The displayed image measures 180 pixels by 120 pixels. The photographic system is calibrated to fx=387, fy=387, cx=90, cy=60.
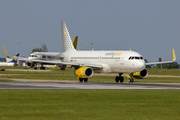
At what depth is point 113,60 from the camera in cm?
5619

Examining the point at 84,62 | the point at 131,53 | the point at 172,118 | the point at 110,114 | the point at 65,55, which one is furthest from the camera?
the point at 65,55

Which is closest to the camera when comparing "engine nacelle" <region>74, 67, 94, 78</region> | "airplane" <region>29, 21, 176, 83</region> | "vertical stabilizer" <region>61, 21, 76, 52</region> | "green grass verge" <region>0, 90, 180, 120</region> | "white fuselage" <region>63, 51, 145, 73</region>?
"green grass verge" <region>0, 90, 180, 120</region>

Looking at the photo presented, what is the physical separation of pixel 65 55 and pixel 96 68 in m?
10.2

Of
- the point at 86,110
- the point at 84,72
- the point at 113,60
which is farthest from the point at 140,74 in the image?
the point at 86,110

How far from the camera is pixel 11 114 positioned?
Result: 19453 mm

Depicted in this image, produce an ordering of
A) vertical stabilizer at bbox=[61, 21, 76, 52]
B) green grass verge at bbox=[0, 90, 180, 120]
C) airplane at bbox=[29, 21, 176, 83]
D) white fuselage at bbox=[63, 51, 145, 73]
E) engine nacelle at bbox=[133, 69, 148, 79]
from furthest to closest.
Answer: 1. vertical stabilizer at bbox=[61, 21, 76, 52]
2. engine nacelle at bbox=[133, 69, 148, 79]
3. airplane at bbox=[29, 21, 176, 83]
4. white fuselage at bbox=[63, 51, 145, 73]
5. green grass verge at bbox=[0, 90, 180, 120]

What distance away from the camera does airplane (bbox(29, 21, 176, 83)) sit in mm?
53719

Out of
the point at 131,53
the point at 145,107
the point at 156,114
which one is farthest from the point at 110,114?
the point at 131,53

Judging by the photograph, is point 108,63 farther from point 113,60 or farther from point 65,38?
point 65,38

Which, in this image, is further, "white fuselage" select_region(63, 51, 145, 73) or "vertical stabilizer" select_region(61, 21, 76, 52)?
"vertical stabilizer" select_region(61, 21, 76, 52)

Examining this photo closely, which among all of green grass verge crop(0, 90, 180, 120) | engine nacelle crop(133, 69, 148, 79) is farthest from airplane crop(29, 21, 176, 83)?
green grass verge crop(0, 90, 180, 120)

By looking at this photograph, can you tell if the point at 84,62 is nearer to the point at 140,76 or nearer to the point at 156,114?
the point at 140,76

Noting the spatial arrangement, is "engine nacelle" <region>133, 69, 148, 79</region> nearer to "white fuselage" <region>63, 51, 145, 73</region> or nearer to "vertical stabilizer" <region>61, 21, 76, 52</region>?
"white fuselage" <region>63, 51, 145, 73</region>

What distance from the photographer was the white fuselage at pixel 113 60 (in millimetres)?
53375
